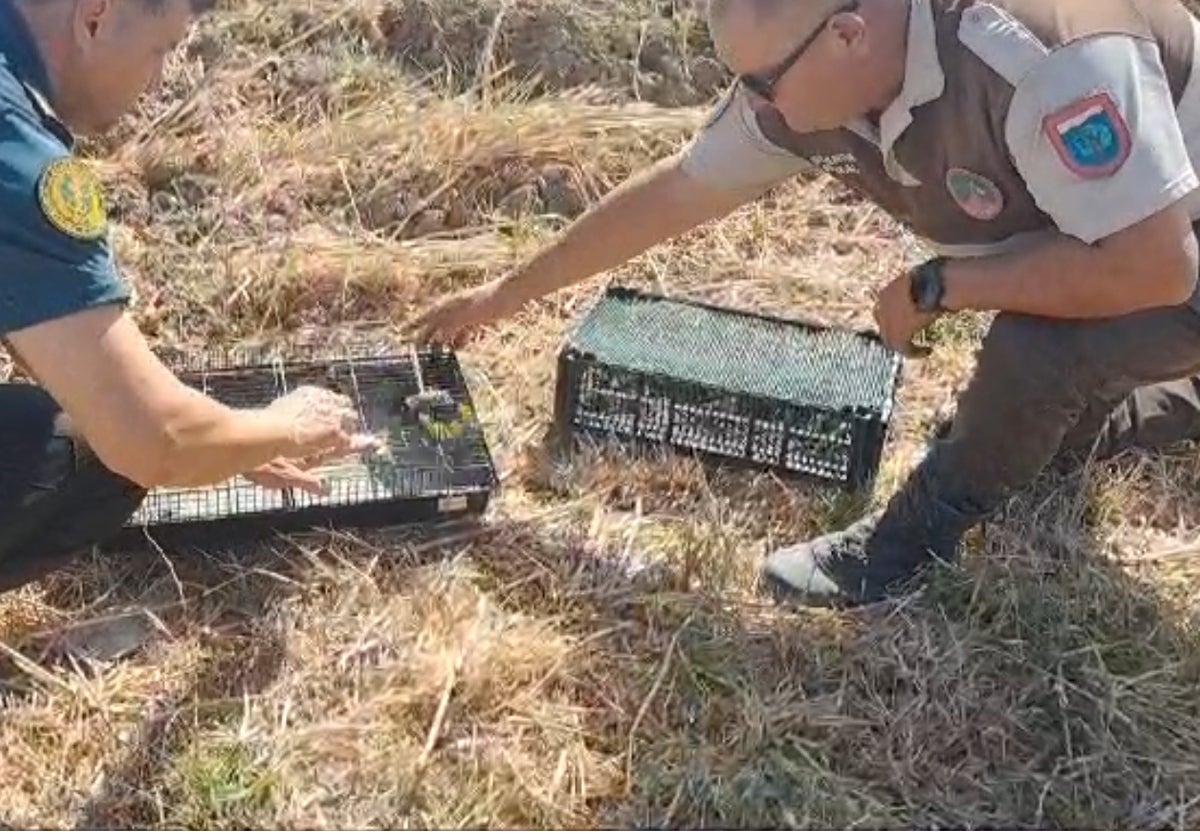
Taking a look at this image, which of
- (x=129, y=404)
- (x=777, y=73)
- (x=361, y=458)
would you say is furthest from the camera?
(x=361, y=458)

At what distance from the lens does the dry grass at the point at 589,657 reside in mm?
2414

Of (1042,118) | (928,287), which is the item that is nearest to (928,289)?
(928,287)

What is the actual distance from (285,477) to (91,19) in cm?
80

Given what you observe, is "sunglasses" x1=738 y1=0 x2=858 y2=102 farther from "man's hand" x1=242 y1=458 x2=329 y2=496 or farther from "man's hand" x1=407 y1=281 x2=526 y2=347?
"man's hand" x1=242 y1=458 x2=329 y2=496

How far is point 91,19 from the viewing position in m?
1.97

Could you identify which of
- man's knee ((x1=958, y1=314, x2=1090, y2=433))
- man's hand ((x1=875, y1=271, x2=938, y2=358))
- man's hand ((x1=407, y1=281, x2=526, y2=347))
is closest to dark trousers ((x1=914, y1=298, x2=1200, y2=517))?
man's knee ((x1=958, y1=314, x2=1090, y2=433))

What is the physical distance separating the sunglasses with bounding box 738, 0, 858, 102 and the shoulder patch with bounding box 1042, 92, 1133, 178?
30cm

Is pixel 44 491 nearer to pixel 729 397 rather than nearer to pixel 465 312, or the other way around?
pixel 465 312

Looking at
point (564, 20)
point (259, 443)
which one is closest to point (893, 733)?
point (259, 443)

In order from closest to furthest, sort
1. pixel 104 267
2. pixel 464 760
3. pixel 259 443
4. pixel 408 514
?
pixel 104 267 < pixel 259 443 < pixel 464 760 < pixel 408 514

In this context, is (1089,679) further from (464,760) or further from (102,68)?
(102,68)

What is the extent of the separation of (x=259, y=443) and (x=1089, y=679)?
49.4 inches

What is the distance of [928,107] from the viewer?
2.35 metres

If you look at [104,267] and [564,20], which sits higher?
[104,267]
